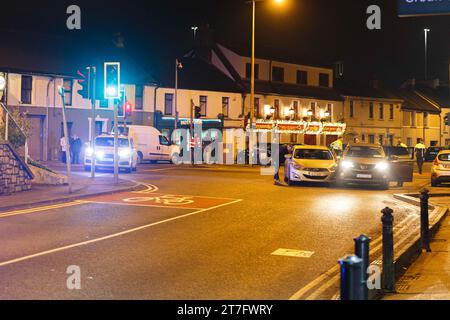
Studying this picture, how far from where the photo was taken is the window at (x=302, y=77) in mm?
55403

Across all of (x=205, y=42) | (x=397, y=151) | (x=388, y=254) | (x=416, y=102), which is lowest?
(x=388, y=254)

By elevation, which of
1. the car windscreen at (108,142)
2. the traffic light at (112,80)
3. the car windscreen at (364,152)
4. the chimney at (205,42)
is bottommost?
the car windscreen at (364,152)

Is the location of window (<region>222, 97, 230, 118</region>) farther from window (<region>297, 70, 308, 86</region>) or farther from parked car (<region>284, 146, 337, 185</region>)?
parked car (<region>284, 146, 337, 185</region>)

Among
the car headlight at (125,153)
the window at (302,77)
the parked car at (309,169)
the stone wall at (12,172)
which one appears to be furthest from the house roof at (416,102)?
the stone wall at (12,172)

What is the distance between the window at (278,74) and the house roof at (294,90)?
47 centimetres

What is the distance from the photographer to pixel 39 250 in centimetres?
893

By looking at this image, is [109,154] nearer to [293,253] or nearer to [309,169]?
[309,169]

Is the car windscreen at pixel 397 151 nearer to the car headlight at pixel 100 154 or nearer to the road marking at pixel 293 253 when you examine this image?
the car headlight at pixel 100 154

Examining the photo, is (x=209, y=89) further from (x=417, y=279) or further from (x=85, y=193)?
(x=417, y=279)

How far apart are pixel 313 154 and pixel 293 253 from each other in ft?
44.4

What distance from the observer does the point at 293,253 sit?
905 centimetres

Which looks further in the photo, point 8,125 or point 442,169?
A: point 442,169

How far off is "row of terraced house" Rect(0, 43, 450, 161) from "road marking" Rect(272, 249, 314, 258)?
2676cm

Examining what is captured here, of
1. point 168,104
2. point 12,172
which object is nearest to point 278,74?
point 168,104
